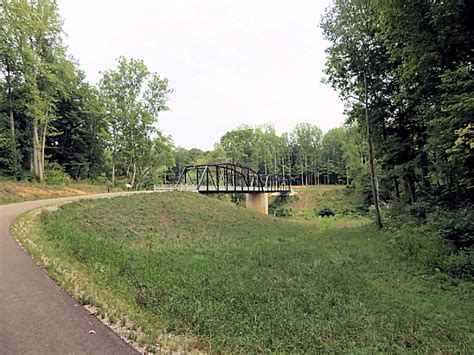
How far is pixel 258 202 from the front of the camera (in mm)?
38062

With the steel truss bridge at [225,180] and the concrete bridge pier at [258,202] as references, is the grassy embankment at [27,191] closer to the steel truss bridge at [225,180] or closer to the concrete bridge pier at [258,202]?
the steel truss bridge at [225,180]

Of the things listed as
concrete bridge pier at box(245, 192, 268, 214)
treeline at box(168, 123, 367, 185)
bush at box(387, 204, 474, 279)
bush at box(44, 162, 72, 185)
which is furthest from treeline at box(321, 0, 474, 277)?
treeline at box(168, 123, 367, 185)

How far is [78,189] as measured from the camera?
887 inches

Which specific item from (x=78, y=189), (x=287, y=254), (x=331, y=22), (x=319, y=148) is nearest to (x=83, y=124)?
(x=78, y=189)

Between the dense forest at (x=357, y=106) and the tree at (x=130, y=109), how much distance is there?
12 centimetres

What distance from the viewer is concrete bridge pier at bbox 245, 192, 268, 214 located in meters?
37.7

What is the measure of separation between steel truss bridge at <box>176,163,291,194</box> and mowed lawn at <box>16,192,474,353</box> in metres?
17.5

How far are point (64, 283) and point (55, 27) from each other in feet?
88.2

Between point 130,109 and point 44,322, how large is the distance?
101 ft

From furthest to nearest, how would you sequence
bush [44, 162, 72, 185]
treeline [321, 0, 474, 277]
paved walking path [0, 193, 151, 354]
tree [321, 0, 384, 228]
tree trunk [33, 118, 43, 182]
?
bush [44, 162, 72, 185] < tree trunk [33, 118, 43, 182] < tree [321, 0, 384, 228] < treeline [321, 0, 474, 277] < paved walking path [0, 193, 151, 354]

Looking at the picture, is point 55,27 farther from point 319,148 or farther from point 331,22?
point 319,148

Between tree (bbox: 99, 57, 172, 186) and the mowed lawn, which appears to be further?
tree (bbox: 99, 57, 172, 186)

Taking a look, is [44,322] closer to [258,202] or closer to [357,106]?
[357,106]

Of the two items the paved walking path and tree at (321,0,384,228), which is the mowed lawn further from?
tree at (321,0,384,228)
